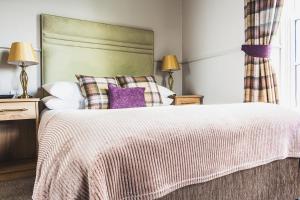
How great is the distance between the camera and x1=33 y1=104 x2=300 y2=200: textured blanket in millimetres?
832

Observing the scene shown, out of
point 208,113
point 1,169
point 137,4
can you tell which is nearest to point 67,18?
point 137,4

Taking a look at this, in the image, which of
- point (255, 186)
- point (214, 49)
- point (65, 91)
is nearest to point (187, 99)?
point (214, 49)

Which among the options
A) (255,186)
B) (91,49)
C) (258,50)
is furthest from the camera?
(91,49)

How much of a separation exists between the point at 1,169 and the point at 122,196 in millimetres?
1844

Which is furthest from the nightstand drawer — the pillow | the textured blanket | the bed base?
the bed base

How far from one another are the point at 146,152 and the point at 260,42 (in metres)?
2.14

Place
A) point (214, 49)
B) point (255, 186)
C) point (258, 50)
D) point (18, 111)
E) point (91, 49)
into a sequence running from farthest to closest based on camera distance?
point (214, 49), point (91, 49), point (258, 50), point (18, 111), point (255, 186)

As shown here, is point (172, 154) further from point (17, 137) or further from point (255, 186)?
point (17, 137)

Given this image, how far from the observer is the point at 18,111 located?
2234mm

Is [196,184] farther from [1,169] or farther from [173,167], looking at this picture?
[1,169]

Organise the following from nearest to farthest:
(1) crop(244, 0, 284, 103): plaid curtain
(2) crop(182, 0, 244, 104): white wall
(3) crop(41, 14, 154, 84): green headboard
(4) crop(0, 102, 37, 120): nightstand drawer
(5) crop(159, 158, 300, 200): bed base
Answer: (5) crop(159, 158, 300, 200): bed base
(4) crop(0, 102, 37, 120): nightstand drawer
(1) crop(244, 0, 284, 103): plaid curtain
(3) crop(41, 14, 154, 84): green headboard
(2) crop(182, 0, 244, 104): white wall

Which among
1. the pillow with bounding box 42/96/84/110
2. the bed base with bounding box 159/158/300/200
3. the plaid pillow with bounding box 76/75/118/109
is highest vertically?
the plaid pillow with bounding box 76/75/118/109

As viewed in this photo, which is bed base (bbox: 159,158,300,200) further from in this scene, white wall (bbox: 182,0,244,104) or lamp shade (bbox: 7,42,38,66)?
lamp shade (bbox: 7,42,38,66)

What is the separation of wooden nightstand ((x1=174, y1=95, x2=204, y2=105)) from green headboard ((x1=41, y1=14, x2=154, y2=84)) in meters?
0.60
